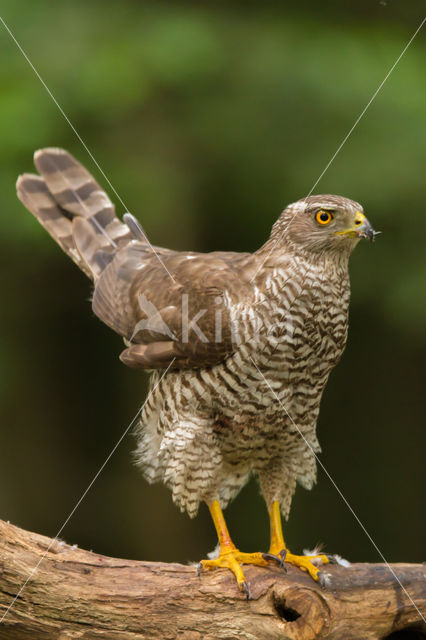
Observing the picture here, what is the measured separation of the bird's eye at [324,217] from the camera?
3.37m

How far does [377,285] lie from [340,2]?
80.1 inches

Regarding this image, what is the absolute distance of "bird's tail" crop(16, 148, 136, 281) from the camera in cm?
458

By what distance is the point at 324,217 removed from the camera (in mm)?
3379

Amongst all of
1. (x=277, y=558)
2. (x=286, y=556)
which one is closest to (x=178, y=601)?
(x=277, y=558)

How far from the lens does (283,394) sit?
138 inches

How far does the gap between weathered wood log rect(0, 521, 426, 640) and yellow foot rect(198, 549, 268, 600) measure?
3 centimetres

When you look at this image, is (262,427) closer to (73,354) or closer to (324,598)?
(324,598)

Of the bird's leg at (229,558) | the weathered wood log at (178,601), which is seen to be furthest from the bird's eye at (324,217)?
the weathered wood log at (178,601)

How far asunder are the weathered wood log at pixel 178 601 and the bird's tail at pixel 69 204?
170cm

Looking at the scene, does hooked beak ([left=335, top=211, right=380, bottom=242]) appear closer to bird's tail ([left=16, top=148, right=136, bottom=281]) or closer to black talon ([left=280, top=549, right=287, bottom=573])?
black talon ([left=280, top=549, right=287, bottom=573])

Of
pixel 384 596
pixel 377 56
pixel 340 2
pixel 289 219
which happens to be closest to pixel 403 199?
pixel 377 56

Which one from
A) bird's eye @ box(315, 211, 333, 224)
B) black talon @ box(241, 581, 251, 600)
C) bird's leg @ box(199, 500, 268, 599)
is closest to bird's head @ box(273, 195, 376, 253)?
bird's eye @ box(315, 211, 333, 224)

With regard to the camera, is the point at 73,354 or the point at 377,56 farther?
the point at 73,354

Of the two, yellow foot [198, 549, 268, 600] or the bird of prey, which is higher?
the bird of prey
